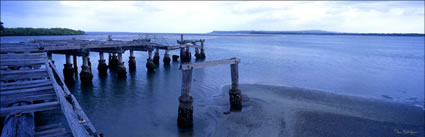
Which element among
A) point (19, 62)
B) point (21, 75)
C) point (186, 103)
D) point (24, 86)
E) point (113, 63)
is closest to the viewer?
point (24, 86)

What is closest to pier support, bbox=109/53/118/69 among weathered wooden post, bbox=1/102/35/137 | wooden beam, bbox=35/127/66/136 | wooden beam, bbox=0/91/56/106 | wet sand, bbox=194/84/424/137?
wet sand, bbox=194/84/424/137

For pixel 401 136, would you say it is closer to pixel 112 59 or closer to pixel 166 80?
pixel 166 80

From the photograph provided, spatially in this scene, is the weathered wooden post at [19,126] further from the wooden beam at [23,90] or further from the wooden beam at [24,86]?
the wooden beam at [24,86]

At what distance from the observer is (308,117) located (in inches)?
470

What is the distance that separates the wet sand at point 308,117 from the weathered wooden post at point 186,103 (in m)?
0.85

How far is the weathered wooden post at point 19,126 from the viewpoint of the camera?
13.7ft

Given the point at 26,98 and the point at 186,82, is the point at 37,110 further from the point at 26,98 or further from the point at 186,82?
the point at 186,82

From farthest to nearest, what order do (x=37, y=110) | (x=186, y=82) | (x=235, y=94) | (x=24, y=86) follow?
(x=235, y=94)
(x=186, y=82)
(x=24, y=86)
(x=37, y=110)

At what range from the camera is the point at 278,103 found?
14.2m

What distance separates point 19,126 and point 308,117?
1083cm

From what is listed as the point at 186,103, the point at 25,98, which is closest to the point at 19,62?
the point at 25,98

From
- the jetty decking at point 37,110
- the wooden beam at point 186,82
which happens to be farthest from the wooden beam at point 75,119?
the wooden beam at point 186,82

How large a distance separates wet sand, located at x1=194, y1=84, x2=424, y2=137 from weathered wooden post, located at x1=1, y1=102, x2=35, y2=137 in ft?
21.0

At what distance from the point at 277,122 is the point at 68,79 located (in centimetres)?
1526
